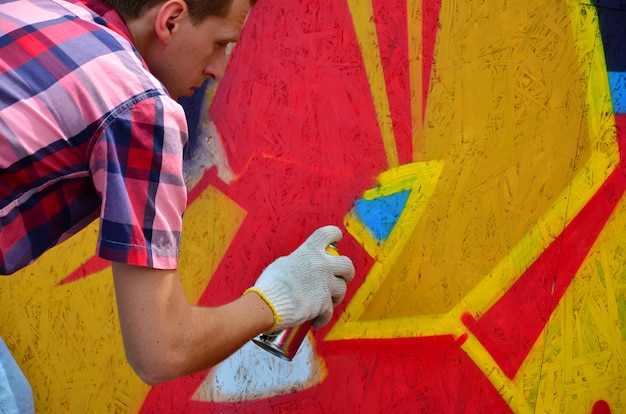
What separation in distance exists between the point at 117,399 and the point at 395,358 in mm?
948

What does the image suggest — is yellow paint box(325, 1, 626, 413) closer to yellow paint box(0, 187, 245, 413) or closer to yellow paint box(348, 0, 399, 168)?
yellow paint box(348, 0, 399, 168)

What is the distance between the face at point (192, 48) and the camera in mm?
1567

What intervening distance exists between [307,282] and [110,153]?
2.26 ft

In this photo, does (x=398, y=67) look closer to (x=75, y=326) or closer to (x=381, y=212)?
(x=381, y=212)

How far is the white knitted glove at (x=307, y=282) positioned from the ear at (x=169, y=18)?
0.58 metres

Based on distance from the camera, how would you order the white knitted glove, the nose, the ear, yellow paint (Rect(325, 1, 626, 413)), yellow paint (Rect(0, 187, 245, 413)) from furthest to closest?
yellow paint (Rect(0, 187, 245, 413)) → yellow paint (Rect(325, 1, 626, 413)) → the white knitted glove → the nose → the ear

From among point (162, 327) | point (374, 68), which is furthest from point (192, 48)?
point (374, 68)

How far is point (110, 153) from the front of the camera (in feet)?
4.43

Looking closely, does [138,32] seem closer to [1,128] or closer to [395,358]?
[1,128]

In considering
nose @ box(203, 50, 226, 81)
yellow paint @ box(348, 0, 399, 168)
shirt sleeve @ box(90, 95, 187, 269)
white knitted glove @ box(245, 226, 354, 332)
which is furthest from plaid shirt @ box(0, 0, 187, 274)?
yellow paint @ box(348, 0, 399, 168)

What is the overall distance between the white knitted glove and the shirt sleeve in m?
0.43

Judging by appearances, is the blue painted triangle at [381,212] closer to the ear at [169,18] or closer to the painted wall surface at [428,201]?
the painted wall surface at [428,201]

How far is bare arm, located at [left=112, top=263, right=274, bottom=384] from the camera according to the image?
140 centimetres

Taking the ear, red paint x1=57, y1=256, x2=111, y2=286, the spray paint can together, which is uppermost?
the ear
